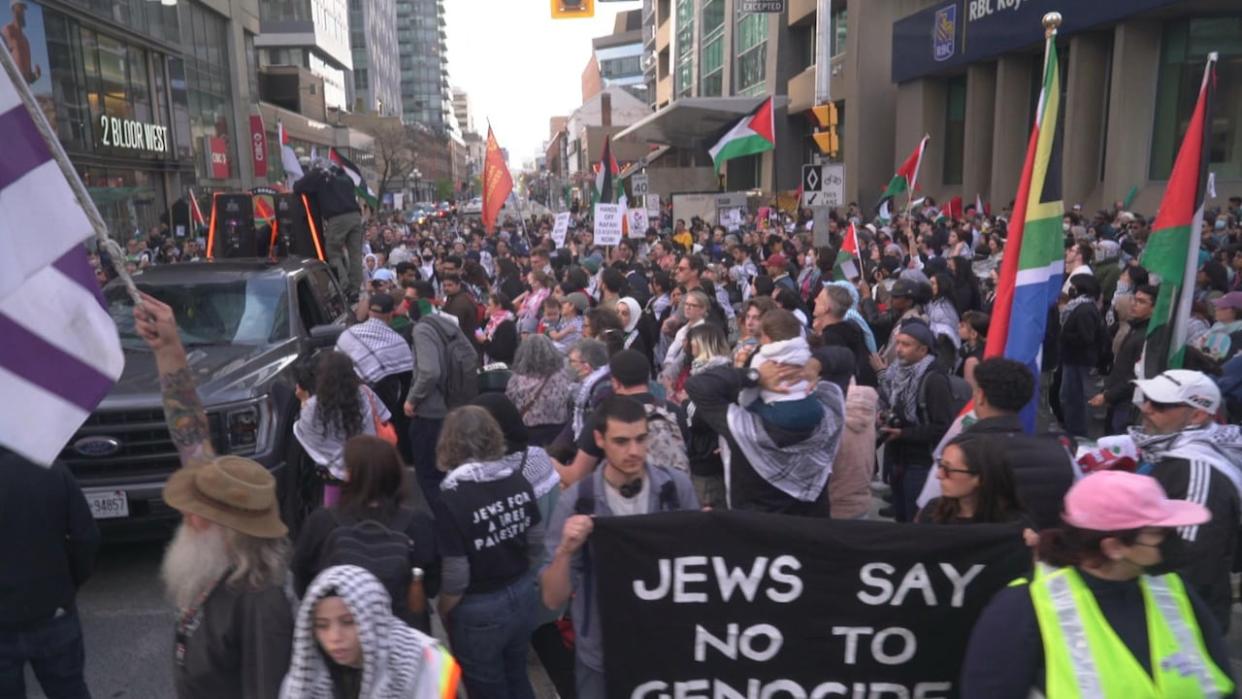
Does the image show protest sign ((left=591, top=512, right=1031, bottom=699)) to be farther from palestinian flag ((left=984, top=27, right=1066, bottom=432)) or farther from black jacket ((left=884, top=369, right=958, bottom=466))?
black jacket ((left=884, top=369, right=958, bottom=466))

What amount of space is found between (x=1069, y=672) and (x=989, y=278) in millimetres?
11474

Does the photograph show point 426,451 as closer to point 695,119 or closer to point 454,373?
point 454,373

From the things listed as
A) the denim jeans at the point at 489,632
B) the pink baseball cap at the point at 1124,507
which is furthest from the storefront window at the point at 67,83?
the pink baseball cap at the point at 1124,507

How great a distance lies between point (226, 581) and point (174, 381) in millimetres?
972

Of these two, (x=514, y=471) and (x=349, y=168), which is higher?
→ (x=349, y=168)

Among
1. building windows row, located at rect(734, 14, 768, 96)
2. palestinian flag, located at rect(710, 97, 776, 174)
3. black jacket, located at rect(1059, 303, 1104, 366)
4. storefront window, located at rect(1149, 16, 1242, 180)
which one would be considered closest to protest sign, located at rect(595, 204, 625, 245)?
palestinian flag, located at rect(710, 97, 776, 174)

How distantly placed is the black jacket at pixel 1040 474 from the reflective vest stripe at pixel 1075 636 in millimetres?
593

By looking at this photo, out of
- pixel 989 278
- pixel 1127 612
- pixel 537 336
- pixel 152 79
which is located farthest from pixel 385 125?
pixel 1127 612

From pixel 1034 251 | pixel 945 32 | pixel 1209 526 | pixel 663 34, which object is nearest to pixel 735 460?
pixel 1209 526

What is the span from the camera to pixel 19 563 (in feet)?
11.7

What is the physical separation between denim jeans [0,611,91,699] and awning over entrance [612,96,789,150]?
32265mm

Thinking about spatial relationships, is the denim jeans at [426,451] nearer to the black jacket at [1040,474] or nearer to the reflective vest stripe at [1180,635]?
the black jacket at [1040,474]

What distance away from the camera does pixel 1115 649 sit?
93.7 inches

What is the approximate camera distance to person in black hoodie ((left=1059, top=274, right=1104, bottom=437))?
27.8 feet
